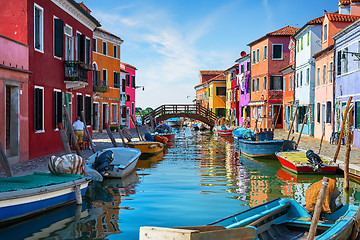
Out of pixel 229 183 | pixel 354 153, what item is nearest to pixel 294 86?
pixel 354 153

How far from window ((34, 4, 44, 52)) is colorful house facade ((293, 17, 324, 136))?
17.9 meters

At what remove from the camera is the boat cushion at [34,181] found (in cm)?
821

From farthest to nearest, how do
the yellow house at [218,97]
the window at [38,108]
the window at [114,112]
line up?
the yellow house at [218,97] < the window at [114,112] < the window at [38,108]

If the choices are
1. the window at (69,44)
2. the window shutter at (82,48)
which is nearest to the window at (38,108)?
the window at (69,44)

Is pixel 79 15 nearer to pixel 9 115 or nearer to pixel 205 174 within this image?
pixel 9 115

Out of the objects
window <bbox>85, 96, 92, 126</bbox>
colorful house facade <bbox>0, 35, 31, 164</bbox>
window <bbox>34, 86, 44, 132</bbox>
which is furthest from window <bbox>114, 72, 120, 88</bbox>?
colorful house facade <bbox>0, 35, 31, 164</bbox>

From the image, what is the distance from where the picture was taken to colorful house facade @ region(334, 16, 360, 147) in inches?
765

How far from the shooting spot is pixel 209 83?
63.2 m

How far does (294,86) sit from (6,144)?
24.2m

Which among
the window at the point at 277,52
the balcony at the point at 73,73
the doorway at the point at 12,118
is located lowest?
the doorway at the point at 12,118

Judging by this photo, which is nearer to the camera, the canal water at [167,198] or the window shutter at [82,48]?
the canal water at [167,198]

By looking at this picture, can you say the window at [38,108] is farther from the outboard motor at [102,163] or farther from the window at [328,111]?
the window at [328,111]

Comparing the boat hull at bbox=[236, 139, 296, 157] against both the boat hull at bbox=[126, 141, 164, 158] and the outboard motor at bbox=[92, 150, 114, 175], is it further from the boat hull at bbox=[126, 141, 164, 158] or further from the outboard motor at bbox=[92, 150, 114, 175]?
the outboard motor at bbox=[92, 150, 114, 175]

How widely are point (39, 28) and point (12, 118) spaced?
3.81 metres
